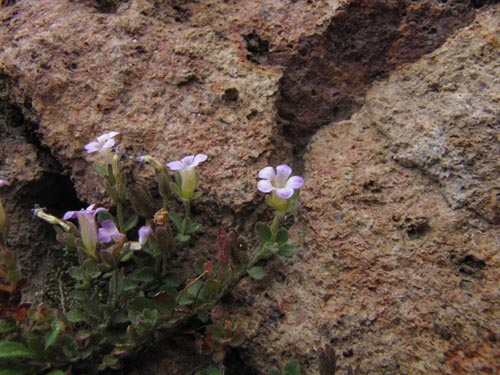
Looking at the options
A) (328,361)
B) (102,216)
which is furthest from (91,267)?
(328,361)

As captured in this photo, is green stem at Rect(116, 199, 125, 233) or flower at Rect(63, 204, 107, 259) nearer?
flower at Rect(63, 204, 107, 259)

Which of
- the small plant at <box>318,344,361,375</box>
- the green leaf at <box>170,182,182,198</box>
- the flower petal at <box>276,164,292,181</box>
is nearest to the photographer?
the small plant at <box>318,344,361,375</box>

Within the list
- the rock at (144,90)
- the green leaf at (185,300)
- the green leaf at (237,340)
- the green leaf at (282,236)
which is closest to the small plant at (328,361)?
the green leaf at (237,340)

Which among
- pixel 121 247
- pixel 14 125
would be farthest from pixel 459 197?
pixel 14 125

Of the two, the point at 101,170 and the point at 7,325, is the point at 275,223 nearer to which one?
the point at 101,170

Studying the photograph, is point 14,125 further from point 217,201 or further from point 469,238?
point 469,238

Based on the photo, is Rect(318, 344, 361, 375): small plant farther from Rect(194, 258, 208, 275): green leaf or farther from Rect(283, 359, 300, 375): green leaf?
Rect(194, 258, 208, 275): green leaf

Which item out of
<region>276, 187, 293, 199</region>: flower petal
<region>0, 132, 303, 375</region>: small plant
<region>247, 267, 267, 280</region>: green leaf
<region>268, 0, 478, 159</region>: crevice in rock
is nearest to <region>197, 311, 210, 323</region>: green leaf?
<region>0, 132, 303, 375</region>: small plant
